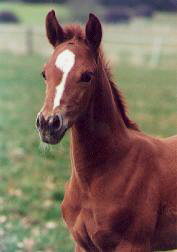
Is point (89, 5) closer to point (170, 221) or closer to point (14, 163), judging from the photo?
point (170, 221)

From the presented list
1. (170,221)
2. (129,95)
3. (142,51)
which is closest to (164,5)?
(170,221)

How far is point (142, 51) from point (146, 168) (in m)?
11.2

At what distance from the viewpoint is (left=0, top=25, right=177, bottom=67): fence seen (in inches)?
478

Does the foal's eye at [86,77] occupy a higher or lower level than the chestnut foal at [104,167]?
higher

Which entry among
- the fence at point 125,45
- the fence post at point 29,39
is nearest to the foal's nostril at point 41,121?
the fence at point 125,45

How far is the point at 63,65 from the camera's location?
9.76 ft

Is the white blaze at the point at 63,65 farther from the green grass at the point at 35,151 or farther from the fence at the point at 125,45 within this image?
the fence at the point at 125,45

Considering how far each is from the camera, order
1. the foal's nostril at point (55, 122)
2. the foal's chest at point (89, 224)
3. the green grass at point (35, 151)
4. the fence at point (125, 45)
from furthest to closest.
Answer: the fence at point (125, 45), the green grass at point (35, 151), the foal's chest at point (89, 224), the foal's nostril at point (55, 122)

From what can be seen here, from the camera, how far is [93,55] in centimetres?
314

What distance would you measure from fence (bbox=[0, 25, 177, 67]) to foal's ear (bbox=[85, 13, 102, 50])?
7.23m

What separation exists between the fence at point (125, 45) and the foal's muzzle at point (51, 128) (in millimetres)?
7597

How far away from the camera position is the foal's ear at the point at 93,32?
310 centimetres

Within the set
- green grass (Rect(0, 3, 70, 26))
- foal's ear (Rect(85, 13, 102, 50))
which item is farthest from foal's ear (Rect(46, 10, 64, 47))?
green grass (Rect(0, 3, 70, 26))

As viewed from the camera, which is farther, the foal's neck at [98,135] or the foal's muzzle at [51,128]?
the foal's neck at [98,135]
